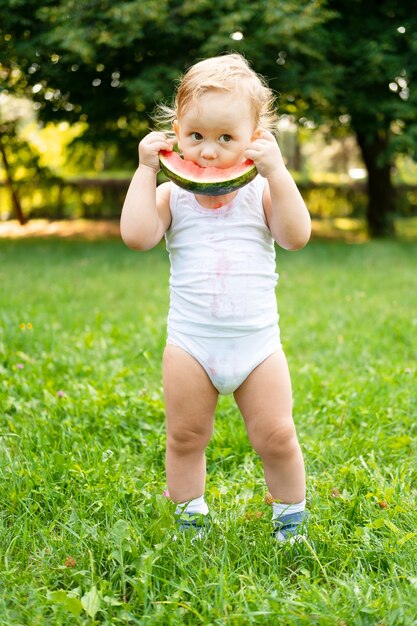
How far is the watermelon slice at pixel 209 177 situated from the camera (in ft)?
7.73

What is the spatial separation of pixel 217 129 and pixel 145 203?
1.18 feet

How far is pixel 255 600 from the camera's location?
218 centimetres

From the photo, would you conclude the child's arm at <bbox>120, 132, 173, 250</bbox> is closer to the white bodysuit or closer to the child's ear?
the white bodysuit

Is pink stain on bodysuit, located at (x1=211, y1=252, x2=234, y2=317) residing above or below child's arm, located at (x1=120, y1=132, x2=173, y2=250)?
below

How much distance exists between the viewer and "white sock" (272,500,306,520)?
8.79ft

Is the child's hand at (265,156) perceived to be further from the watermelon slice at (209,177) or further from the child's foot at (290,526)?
the child's foot at (290,526)

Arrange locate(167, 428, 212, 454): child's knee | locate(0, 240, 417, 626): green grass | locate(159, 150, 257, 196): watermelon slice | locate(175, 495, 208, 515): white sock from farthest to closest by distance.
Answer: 1. locate(175, 495, 208, 515): white sock
2. locate(167, 428, 212, 454): child's knee
3. locate(159, 150, 257, 196): watermelon slice
4. locate(0, 240, 417, 626): green grass

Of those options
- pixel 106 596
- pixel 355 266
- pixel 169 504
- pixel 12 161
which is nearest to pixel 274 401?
pixel 169 504

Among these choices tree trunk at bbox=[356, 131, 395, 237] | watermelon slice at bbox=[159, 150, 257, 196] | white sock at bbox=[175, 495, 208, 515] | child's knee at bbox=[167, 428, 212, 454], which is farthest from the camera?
tree trunk at bbox=[356, 131, 395, 237]

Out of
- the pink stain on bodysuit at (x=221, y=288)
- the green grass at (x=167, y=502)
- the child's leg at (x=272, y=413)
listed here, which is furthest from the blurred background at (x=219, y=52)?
the child's leg at (x=272, y=413)

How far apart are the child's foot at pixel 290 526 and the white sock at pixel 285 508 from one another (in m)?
0.01

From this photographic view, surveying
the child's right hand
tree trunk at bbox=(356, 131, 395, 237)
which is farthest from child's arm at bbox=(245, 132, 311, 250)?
tree trunk at bbox=(356, 131, 395, 237)

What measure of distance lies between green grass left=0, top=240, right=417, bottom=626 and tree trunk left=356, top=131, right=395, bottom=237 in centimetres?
1169

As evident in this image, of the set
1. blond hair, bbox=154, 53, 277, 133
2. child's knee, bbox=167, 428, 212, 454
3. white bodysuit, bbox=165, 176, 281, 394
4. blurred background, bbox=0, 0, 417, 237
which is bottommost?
blurred background, bbox=0, 0, 417, 237
